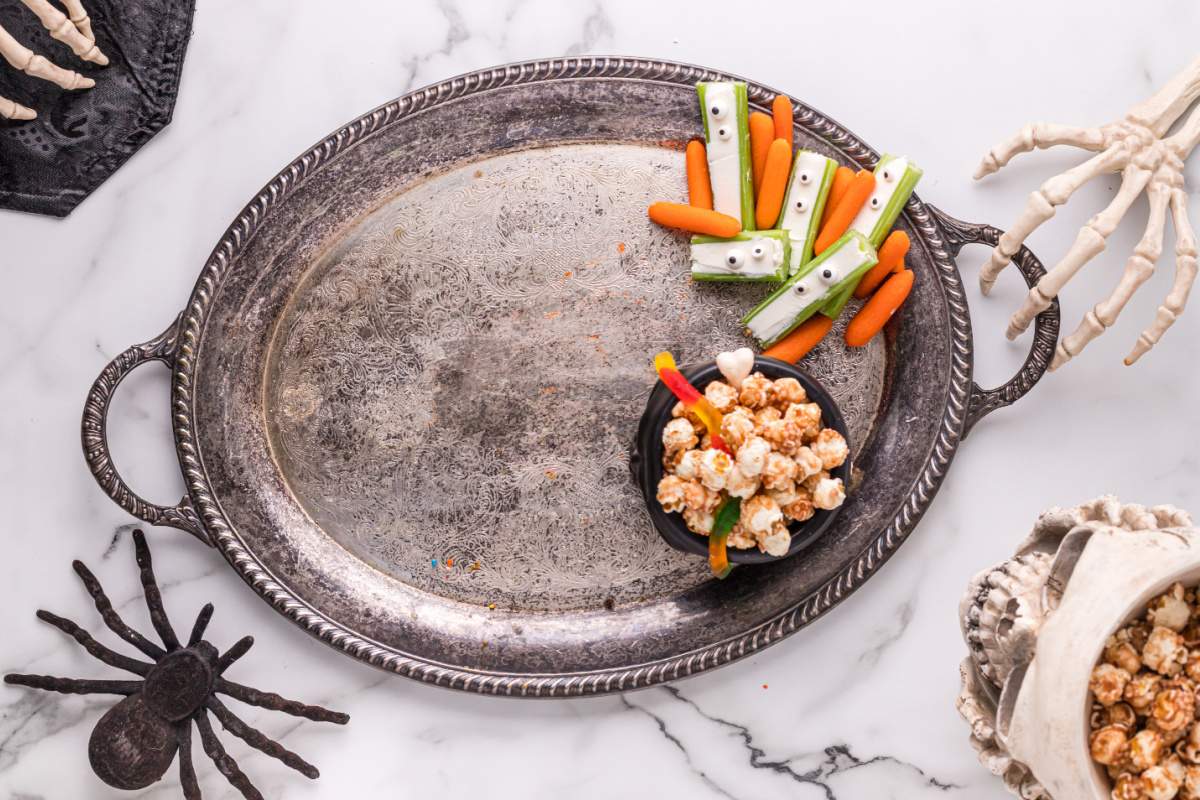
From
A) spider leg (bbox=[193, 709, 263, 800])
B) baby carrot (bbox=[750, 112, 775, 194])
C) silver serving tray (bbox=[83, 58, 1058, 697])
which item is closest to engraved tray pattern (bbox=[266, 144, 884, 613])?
silver serving tray (bbox=[83, 58, 1058, 697])

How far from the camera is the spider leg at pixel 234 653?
1344mm

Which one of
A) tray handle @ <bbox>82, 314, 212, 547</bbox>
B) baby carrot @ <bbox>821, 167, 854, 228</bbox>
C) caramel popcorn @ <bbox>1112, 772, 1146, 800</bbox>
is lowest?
tray handle @ <bbox>82, 314, 212, 547</bbox>

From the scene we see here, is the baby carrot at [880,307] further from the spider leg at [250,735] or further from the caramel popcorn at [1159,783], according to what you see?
the spider leg at [250,735]

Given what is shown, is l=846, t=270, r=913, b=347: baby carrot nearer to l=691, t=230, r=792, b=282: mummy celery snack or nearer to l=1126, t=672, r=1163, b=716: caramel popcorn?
l=691, t=230, r=792, b=282: mummy celery snack

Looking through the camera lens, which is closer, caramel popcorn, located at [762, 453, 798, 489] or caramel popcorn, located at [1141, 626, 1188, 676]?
caramel popcorn, located at [1141, 626, 1188, 676]

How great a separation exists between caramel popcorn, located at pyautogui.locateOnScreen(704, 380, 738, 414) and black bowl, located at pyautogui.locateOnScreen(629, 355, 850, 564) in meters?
0.03

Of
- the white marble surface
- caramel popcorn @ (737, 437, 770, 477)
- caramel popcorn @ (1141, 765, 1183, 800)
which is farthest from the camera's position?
the white marble surface

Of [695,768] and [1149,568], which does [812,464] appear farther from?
[695,768]

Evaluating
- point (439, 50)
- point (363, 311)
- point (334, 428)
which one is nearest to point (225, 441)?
point (334, 428)

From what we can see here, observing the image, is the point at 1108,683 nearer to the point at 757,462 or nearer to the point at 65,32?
the point at 757,462

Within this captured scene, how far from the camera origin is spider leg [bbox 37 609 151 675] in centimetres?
137

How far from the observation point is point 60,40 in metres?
1.36

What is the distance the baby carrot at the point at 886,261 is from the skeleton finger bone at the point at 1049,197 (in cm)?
13

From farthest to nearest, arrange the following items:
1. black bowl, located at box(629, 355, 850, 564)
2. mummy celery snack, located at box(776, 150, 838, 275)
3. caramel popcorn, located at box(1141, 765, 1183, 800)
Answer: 1. mummy celery snack, located at box(776, 150, 838, 275)
2. black bowl, located at box(629, 355, 850, 564)
3. caramel popcorn, located at box(1141, 765, 1183, 800)
